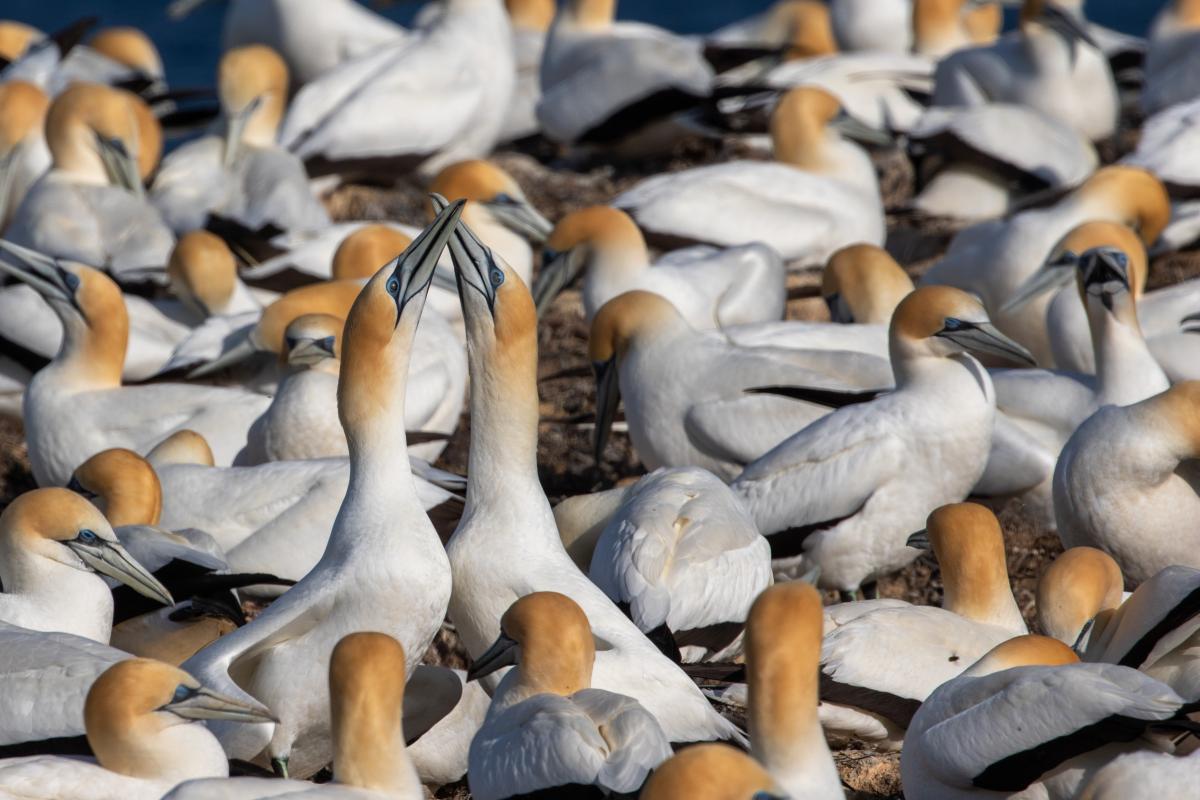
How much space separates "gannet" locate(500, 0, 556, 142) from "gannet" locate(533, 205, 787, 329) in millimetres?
3332

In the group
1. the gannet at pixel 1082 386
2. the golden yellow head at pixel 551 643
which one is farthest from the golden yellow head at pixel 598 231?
the golden yellow head at pixel 551 643

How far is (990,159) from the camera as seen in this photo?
9867 mm

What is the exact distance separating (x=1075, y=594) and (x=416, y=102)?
19.8 ft

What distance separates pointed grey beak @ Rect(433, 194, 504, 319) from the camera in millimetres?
4977

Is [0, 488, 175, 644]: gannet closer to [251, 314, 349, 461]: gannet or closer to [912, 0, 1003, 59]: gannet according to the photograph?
[251, 314, 349, 461]: gannet

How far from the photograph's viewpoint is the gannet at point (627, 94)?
10852 mm

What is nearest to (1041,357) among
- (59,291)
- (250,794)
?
(59,291)

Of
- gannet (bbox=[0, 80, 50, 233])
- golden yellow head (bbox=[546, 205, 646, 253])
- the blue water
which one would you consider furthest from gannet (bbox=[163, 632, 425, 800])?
the blue water

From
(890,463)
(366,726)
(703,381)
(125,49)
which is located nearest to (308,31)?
(125,49)

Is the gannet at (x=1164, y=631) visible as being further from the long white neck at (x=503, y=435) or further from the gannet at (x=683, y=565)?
the long white neck at (x=503, y=435)

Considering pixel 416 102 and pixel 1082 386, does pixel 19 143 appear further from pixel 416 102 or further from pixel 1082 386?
pixel 1082 386

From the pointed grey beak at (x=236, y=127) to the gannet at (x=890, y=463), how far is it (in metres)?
4.57

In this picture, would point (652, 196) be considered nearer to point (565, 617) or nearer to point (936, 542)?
point (936, 542)

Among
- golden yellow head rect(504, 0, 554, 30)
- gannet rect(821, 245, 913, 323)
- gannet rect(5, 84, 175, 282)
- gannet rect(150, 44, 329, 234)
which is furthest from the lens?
golden yellow head rect(504, 0, 554, 30)
